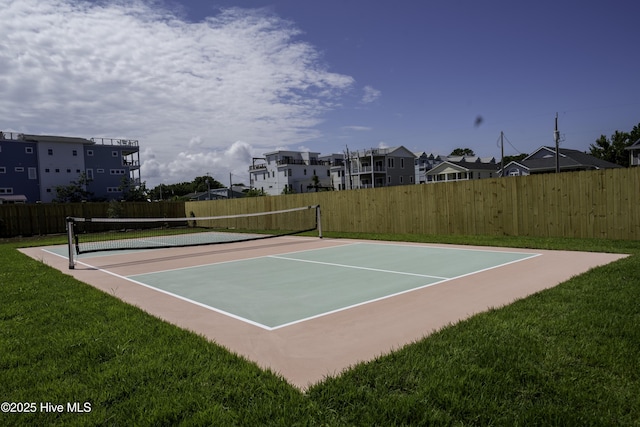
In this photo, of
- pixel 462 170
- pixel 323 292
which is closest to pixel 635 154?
pixel 462 170

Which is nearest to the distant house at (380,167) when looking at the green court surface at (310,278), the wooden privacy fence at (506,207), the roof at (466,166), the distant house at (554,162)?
the roof at (466,166)

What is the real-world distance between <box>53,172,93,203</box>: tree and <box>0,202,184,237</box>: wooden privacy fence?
76.6 ft

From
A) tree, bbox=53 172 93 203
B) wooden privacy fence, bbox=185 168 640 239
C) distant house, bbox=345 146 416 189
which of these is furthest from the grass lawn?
distant house, bbox=345 146 416 189

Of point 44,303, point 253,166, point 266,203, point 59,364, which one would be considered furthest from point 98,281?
point 253,166

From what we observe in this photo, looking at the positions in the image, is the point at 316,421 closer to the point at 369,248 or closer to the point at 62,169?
the point at 369,248

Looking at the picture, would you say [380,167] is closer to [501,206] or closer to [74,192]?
[74,192]

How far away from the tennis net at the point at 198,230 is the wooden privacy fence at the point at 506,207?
224 centimetres

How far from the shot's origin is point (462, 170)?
55.8 m

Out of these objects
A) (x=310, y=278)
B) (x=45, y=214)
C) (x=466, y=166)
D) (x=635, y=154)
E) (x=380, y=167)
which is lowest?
(x=310, y=278)

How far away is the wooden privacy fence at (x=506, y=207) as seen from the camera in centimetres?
1179

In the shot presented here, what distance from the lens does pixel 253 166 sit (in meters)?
72.8

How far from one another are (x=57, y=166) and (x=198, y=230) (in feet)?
115

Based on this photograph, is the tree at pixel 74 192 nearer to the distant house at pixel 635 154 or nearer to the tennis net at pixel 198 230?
the tennis net at pixel 198 230

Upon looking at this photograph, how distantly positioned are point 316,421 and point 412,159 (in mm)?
64568
